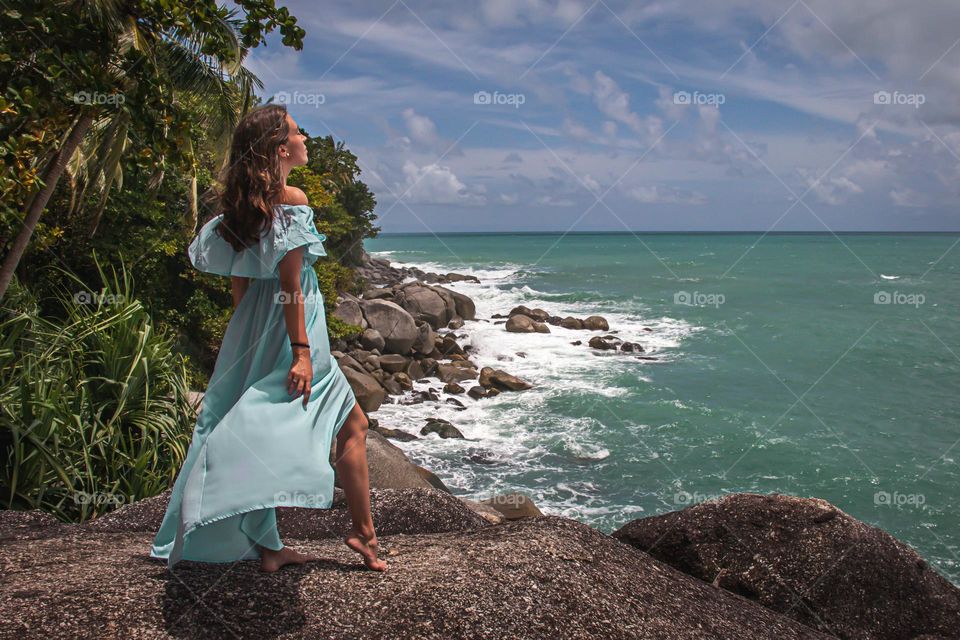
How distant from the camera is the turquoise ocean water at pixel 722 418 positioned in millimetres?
14453

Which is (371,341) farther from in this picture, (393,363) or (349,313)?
(393,363)

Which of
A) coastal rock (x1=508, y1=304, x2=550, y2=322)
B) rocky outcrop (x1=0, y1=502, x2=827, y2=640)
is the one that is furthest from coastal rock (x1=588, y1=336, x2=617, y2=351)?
rocky outcrop (x1=0, y1=502, x2=827, y2=640)

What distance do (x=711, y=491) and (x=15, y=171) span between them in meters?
13.4

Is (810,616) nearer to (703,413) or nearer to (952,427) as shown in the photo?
(703,413)

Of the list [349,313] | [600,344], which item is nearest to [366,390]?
[349,313]

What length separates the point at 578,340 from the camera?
2914cm

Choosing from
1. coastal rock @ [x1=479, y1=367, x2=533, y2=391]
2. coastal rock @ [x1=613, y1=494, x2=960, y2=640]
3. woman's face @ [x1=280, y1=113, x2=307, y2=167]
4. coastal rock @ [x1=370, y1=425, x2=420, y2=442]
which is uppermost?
woman's face @ [x1=280, y1=113, x2=307, y2=167]

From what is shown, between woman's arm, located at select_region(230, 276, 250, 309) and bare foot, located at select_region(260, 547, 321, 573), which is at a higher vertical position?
woman's arm, located at select_region(230, 276, 250, 309)

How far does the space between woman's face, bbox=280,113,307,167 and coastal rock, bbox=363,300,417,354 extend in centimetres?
2155

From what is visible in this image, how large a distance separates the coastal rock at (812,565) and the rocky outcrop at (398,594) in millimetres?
577

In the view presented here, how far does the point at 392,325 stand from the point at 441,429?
846cm

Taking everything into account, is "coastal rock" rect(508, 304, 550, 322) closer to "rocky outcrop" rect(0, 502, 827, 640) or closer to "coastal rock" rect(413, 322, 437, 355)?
"coastal rock" rect(413, 322, 437, 355)

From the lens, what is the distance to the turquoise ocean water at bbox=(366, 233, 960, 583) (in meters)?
14.5

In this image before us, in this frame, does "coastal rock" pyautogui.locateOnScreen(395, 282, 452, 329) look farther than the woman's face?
Yes
